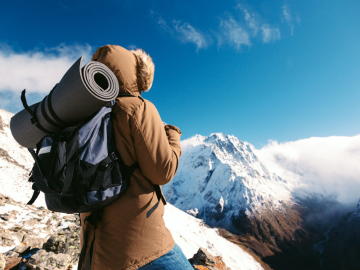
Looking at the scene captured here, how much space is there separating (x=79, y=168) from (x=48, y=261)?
646 cm

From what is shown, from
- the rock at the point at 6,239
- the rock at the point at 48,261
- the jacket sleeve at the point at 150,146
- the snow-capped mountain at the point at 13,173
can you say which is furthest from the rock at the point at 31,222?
the jacket sleeve at the point at 150,146

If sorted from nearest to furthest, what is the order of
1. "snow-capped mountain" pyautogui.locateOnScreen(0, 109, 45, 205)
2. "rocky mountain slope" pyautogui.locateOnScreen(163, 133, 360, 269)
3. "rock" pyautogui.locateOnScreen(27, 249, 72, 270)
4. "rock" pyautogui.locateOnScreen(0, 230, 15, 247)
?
"rock" pyautogui.locateOnScreen(27, 249, 72, 270)
"rock" pyautogui.locateOnScreen(0, 230, 15, 247)
"snow-capped mountain" pyautogui.locateOnScreen(0, 109, 45, 205)
"rocky mountain slope" pyautogui.locateOnScreen(163, 133, 360, 269)

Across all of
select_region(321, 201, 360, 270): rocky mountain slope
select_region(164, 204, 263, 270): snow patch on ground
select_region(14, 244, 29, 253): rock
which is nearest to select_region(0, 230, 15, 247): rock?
Result: select_region(14, 244, 29, 253): rock

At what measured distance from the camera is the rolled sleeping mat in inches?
56.2

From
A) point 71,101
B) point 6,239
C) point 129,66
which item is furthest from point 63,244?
point 129,66

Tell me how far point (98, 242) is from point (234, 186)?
7102 inches

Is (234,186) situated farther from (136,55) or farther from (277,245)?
(136,55)

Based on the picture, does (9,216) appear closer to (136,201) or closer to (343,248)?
(136,201)

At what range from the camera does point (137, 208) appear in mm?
1589

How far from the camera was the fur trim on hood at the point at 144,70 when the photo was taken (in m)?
1.95

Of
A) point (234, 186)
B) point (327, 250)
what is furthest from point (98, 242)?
point (234, 186)

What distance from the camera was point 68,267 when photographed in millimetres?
5770

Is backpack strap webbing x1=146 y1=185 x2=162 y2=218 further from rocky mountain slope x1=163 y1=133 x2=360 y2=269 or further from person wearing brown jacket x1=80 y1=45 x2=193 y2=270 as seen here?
rocky mountain slope x1=163 y1=133 x2=360 y2=269

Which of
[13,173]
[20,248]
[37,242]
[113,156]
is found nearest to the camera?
[113,156]
